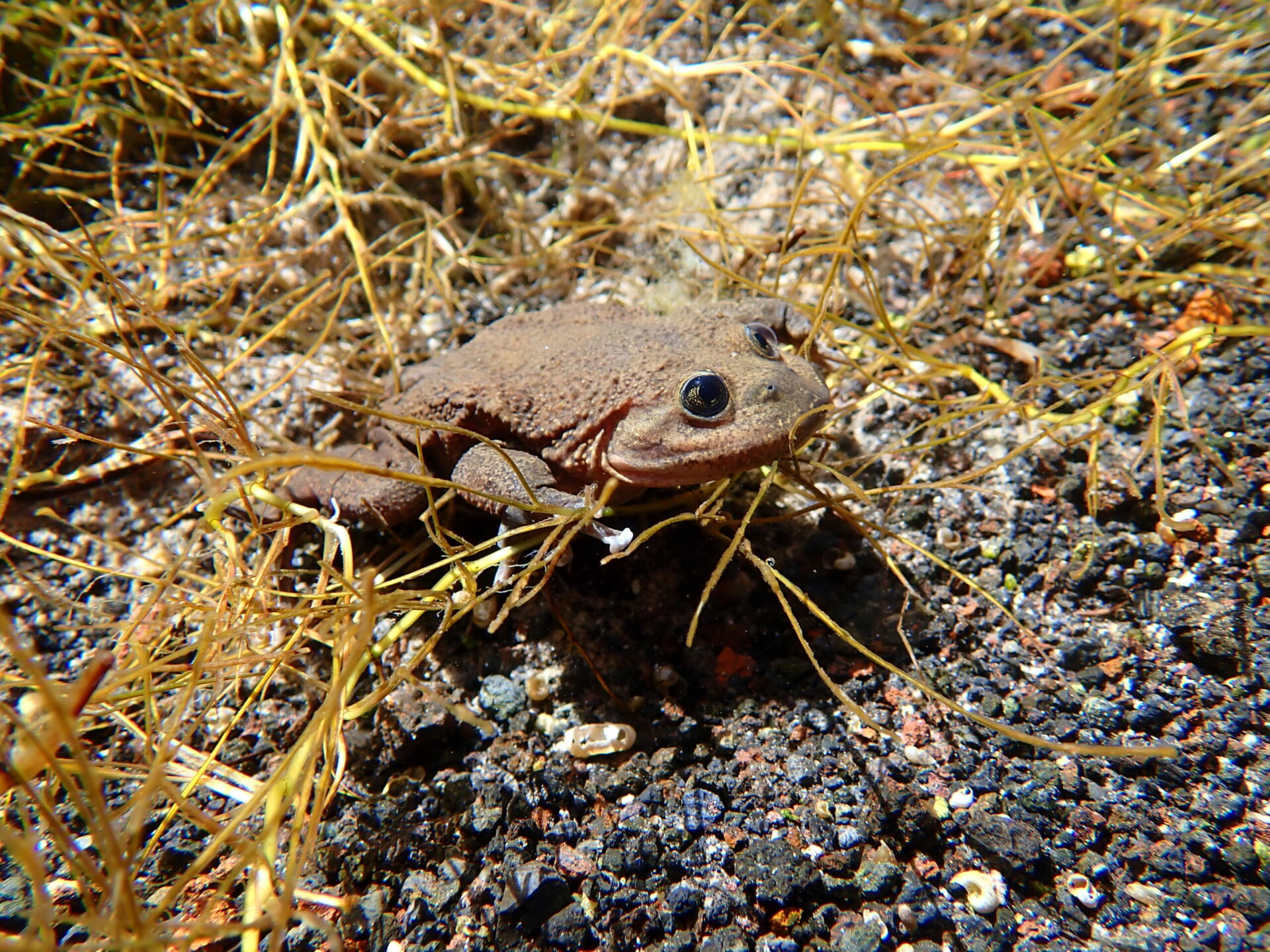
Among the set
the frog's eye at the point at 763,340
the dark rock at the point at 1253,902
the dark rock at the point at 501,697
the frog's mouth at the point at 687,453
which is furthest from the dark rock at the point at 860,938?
the frog's eye at the point at 763,340

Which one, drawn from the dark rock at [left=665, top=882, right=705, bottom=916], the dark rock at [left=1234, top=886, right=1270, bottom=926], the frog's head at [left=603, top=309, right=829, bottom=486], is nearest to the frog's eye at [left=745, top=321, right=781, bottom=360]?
the frog's head at [left=603, top=309, right=829, bottom=486]

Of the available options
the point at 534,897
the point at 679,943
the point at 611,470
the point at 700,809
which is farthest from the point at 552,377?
the point at 679,943

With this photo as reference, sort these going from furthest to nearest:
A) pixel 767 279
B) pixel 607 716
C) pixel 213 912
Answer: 1. pixel 767 279
2. pixel 607 716
3. pixel 213 912

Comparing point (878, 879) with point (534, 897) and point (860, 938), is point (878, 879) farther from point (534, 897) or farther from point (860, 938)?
point (534, 897)

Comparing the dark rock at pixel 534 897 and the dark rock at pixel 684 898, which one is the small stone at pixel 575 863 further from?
the dark rock at pixel 684 898

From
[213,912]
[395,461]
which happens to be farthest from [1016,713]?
[213,912]

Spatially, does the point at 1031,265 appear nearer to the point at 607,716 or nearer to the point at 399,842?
the point at 607,716
